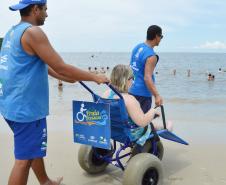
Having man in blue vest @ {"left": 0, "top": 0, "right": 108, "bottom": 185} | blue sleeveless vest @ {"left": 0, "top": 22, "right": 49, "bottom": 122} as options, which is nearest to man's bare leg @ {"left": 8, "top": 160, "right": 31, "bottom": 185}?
man in blue vest @ {"left": 0, "top": 0, "right": 108, "bottom": 185}

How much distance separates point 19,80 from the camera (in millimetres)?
2961

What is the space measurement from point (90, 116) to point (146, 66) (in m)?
1.25

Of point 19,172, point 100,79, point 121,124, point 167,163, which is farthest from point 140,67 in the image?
point 19,172

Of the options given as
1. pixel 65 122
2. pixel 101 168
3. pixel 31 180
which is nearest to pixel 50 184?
pixel 31 180

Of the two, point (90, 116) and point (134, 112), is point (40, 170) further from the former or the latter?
point (134, 112)

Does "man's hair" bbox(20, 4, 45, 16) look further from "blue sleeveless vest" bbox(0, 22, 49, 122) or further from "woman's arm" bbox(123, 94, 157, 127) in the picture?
"woman's arm" bbox(123, 94, 157, 127)

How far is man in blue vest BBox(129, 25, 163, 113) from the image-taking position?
4492 mm

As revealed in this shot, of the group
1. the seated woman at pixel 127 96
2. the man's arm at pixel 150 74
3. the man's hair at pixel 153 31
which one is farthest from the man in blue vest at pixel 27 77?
the man's hair at pixel 153 31

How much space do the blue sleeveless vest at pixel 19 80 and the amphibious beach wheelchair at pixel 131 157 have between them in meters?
0.71

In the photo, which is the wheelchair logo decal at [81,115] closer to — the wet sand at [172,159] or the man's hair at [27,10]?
the wet sand at [172,159]

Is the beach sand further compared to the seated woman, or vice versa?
the beach sand

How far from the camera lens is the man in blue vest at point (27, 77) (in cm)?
292

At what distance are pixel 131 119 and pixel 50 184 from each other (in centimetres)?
107

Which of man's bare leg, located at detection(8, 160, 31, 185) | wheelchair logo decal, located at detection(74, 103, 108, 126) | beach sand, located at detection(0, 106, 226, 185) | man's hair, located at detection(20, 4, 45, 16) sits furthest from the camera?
beach sand, located at detection(0, 106, 226, 185)
